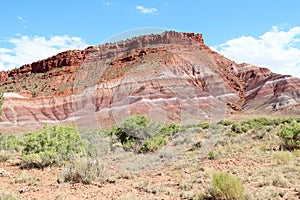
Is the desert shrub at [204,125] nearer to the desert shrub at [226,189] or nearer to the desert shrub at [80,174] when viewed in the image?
the desert shrub at [80,174]

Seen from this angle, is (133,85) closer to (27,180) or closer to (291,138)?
(291,138)

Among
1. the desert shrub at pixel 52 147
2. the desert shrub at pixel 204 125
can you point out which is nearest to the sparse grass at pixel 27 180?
the desert shrub at pixel 52 147

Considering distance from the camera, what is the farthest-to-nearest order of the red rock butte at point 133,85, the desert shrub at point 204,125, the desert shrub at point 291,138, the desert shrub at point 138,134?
1. the red rock butte at point 133,85
2. the desert shrub at point 204,125
3. the desert shrub at point 138,134
4. the desert shrub at point 291,138

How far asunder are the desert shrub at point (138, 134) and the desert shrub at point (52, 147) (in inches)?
133

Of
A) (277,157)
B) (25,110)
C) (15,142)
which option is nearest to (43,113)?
(25,110)

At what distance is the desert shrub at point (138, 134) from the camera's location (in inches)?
612

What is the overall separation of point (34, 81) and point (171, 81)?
191ft

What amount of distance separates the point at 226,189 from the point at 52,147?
7561 millimetres

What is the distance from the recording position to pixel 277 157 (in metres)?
11.3

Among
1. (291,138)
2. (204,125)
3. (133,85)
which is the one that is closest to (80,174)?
(291,138)

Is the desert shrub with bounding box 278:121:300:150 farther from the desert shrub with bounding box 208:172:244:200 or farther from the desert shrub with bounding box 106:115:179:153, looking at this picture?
the desert shrub with bounding box 208:172:244:200

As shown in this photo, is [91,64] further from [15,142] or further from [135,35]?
[15,142]

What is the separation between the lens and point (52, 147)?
12.2 m

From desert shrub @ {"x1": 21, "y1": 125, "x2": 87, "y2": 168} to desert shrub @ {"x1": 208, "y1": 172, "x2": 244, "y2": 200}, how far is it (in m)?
6.10
